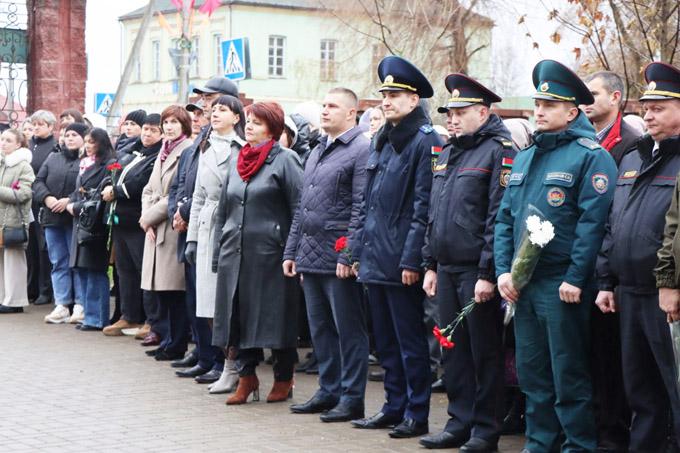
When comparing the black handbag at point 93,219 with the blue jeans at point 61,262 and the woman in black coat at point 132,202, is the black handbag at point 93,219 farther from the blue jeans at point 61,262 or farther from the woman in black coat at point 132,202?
the blue jeans at point 61,262

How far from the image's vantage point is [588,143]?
7.39 m

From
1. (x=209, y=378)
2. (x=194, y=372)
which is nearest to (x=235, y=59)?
(x=194, y=372)

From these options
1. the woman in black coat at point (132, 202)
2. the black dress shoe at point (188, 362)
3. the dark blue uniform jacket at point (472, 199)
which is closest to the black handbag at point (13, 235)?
the woman in black coat at point (132, 202)

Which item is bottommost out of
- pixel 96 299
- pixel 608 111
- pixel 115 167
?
pixel 96 299

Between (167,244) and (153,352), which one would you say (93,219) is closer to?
(167,244)

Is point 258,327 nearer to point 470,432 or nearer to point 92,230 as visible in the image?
point 470,432

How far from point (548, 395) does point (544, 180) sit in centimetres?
126

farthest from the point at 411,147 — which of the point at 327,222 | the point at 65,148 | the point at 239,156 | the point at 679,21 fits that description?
the point at 65,148

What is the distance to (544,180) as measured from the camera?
24.3 ft

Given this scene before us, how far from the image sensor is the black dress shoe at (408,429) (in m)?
8.42

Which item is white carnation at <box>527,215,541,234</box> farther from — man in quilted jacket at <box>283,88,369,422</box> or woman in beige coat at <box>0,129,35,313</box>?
woman in beige coat at <box>0,129,35,313</box>

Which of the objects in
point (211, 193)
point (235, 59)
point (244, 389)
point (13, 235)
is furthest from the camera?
point (235, 59)

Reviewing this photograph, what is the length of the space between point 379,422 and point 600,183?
247 centimetres

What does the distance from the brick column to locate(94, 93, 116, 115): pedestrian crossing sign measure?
8673mm
